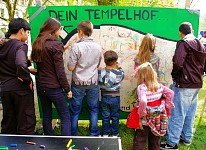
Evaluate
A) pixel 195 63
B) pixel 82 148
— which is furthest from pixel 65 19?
pixel 82 148

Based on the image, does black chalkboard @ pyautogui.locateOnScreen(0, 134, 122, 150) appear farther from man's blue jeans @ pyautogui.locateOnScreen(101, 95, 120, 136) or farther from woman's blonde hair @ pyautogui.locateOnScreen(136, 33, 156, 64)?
woman's blonde hair @ pyautogui.locateOnScreen(136, 33, 156, 64)

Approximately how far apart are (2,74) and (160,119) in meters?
2.06

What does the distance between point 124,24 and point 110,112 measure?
141 centimetres

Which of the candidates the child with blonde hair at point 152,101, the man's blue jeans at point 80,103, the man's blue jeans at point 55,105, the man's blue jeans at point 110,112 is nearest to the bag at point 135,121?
the child with blonde hair at point 152,101

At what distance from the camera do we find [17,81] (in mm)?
3338

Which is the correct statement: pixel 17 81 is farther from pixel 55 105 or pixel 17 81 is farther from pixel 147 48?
pixel 147 48

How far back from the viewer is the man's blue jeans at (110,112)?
3.94m

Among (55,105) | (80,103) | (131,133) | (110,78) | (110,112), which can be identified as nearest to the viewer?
(55,105)

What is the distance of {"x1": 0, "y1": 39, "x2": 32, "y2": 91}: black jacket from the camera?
3.18 m

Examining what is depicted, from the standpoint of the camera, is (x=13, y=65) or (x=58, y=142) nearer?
(x=58, y=142)

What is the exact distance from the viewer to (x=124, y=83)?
4488mm

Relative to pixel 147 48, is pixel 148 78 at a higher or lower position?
lower

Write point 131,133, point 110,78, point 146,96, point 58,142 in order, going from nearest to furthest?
point 58,142 → point 146,96 → point 110,78 → point 131,133

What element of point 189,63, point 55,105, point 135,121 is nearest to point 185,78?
point 189,63
